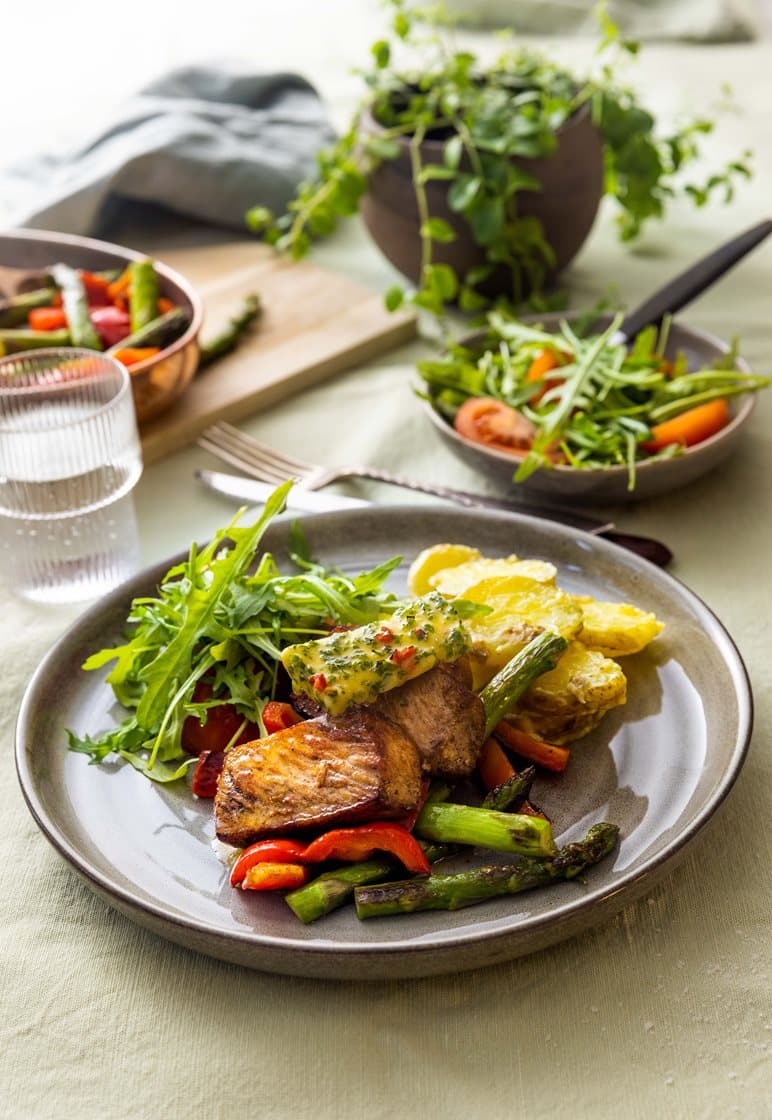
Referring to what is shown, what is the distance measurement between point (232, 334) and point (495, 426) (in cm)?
107

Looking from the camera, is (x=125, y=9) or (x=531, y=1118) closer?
(x=531, y=1118)

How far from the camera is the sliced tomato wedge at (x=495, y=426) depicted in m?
3.09

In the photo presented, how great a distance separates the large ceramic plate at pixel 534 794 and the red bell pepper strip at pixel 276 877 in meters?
0.03

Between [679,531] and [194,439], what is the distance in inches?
52.9

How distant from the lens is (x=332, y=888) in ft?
6.14

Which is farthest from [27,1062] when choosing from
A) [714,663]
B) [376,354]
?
[376,354]

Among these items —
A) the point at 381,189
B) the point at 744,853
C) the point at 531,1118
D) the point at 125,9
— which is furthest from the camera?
the point at 125,9

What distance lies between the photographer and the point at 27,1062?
5.97 ft

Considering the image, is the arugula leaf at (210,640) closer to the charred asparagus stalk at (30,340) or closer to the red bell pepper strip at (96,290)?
the charred asparagus stalk at (30,340)

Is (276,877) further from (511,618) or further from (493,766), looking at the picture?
(511,618)

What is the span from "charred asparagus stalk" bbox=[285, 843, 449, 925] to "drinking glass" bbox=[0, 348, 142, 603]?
4.07 feet

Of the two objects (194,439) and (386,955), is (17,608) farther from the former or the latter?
(386,955)

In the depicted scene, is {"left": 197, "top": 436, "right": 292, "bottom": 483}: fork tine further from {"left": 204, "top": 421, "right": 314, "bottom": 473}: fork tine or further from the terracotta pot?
the terracotta pot

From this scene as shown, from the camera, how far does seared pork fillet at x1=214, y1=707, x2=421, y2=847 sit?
75.4 inches
